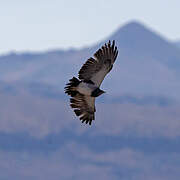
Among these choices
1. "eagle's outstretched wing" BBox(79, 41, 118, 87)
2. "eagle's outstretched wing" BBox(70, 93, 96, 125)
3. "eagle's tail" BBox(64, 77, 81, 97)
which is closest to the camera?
"eagle's tail" BBox(64, 77, 81, 97)

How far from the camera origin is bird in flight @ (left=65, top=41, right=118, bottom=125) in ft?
82.3

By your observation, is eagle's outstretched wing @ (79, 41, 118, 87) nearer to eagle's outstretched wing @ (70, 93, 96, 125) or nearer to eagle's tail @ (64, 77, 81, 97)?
eagle's tail @ (64, 77, 81, 97)

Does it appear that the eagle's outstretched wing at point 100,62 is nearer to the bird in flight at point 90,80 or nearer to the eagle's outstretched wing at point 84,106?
the bird in flight at point 90,80

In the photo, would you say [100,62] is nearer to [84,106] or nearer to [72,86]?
[72,86]

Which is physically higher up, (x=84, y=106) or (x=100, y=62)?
(x=100, y=62)

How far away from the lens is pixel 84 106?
2673 centimetres

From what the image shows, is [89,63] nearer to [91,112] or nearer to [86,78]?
[86,78]

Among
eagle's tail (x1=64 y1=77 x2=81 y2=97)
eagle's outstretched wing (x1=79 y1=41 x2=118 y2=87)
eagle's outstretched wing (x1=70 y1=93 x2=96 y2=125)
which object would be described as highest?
eagle's outstretched wing (x1=79 y1=41 x2=118 y2=87)

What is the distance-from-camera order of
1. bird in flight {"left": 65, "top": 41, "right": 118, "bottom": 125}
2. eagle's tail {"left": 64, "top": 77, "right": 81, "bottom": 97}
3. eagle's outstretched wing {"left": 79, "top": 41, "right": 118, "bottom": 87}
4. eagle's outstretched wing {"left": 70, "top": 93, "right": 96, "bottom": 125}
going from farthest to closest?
eagle's outstretched wing {"left": 70, "top": 93, "right": 96, "bottom": 125}, eagle's outstretched wing {"left": 79, "top": 41, "right": 118, "bottom": 87}, bird in flight {"left": 65, "top": 41, "right": 118, "bottom": 125}, eagle's tail {"left": 64, "top": 77, "right": 81, "bottom": 97}

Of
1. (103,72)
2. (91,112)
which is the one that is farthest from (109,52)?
(91,112)

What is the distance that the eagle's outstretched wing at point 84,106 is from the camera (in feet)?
86.1

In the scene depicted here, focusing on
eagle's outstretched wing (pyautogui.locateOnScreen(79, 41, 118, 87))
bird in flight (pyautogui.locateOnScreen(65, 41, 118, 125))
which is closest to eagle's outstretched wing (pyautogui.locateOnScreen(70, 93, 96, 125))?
bird in flight (pyautogui.locateOnScreen(65, 41, 118, 125))

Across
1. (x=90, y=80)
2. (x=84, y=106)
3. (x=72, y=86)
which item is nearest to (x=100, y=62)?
(x=90, y=80)

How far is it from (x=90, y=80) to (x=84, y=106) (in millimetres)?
1420
